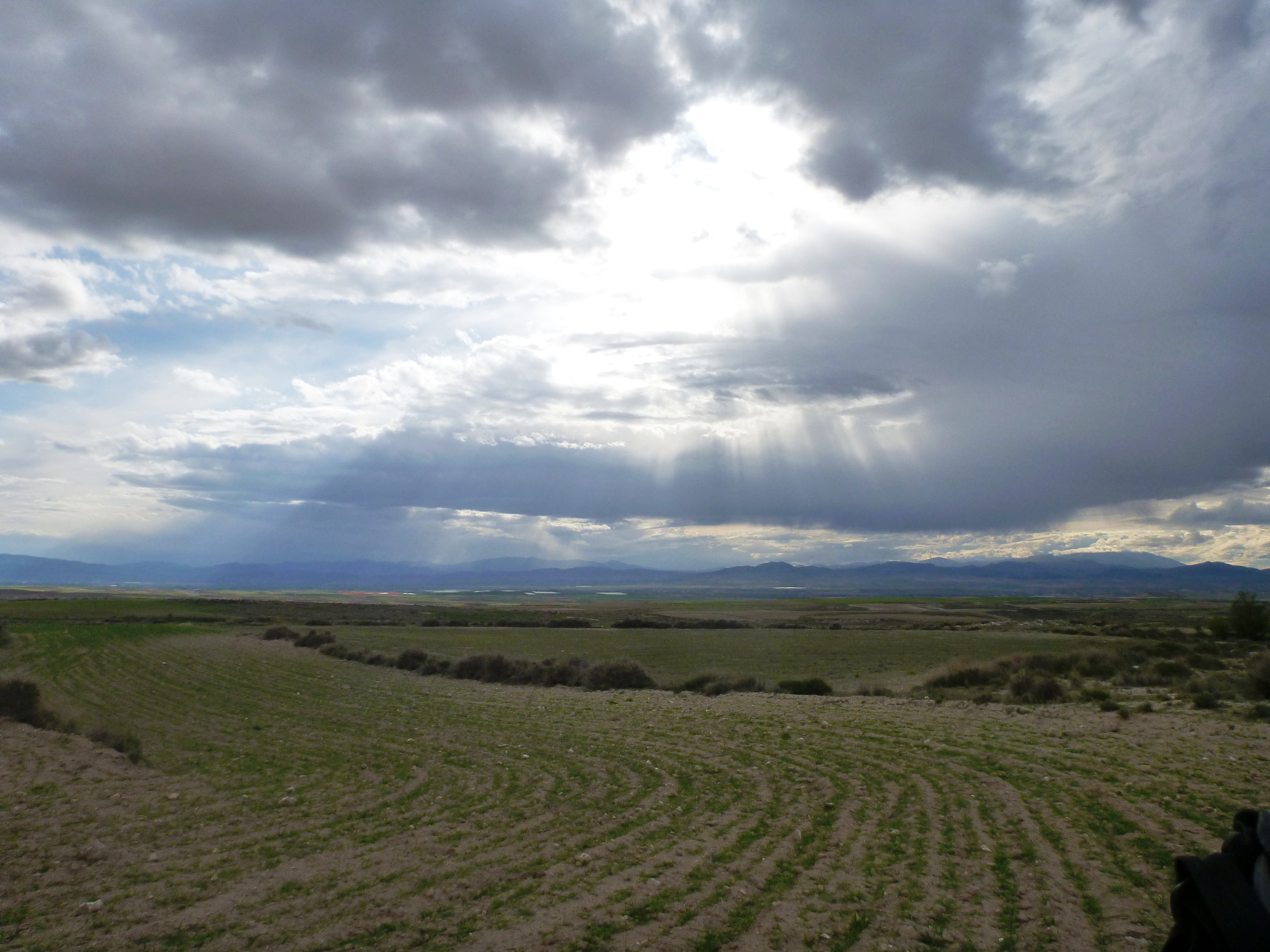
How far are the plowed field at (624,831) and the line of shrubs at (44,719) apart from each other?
49 cm

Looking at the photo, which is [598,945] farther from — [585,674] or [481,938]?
[585,674]

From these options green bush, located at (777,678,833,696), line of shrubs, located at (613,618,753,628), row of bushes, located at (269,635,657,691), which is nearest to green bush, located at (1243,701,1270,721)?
green bush, located at (777,678,833,696)

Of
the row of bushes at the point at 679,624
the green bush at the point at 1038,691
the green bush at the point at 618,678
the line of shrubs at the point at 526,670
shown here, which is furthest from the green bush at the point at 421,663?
the row of bushes at the point at 679,624

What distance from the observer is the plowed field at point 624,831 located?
6543mm

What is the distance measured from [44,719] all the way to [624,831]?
15383 millimetres

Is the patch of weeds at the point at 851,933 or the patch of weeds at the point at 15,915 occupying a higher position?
the patch of weeds at the point at 851,933

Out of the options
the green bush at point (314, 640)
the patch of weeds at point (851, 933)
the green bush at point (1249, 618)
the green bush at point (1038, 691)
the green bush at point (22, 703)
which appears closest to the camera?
the patch of weeds at point (851, 933)

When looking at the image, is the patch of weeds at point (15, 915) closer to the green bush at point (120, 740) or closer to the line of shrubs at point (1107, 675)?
the green bush at point (120, 740)

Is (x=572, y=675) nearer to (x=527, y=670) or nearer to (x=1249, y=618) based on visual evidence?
(x=527, y=670)

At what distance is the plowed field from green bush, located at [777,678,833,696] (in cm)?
703

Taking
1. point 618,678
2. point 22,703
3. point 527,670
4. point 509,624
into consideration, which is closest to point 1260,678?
point 618,678

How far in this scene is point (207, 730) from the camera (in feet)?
59.6

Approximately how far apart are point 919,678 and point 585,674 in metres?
12.8

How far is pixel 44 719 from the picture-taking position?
57.5 feet
